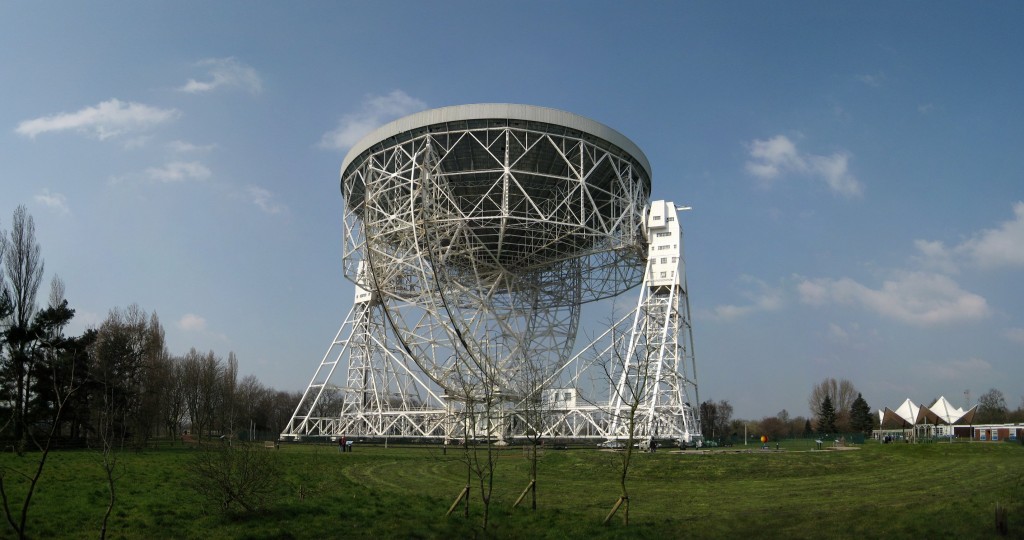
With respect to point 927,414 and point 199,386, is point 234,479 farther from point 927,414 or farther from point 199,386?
point 927,414

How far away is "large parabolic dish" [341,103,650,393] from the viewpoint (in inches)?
1261

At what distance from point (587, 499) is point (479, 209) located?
744 inches

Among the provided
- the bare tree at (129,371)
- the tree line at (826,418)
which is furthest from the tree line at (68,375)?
the tree line at (826,418)

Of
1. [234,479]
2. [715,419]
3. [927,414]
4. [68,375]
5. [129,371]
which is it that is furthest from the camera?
[715,419]

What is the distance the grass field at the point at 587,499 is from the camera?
12.8 meters

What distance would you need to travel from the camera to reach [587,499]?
18188mm

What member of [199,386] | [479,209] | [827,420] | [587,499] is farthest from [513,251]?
[827,420]

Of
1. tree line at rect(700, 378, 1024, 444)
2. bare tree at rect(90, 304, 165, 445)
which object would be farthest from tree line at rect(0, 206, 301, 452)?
tree line at rect(700, 378, 1024, 444)

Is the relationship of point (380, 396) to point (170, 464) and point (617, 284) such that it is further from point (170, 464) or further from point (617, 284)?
point (170, 464)

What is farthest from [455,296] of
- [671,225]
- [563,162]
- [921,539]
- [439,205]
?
[921,539]

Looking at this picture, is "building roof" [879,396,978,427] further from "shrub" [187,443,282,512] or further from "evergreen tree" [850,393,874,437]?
"shrub" [187,443,282,512]

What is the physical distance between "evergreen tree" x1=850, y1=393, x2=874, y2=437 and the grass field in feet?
192

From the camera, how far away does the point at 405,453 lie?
35875 millimetres

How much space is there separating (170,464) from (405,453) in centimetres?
1240
